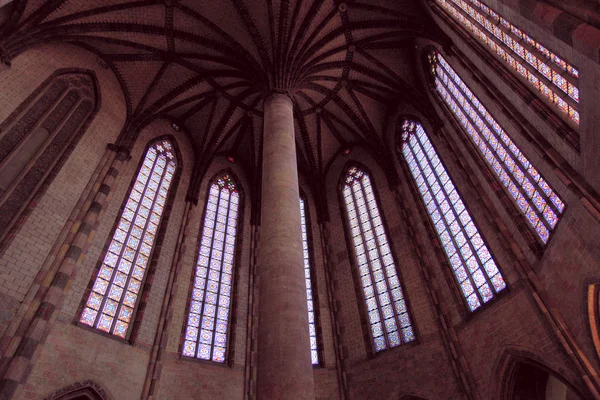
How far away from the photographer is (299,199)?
35.8 feet

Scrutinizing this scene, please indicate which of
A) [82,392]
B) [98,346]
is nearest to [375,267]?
[98,346]

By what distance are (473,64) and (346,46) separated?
186 inches

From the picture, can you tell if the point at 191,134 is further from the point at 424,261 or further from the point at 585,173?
the point at 585,173

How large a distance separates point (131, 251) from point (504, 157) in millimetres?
10253

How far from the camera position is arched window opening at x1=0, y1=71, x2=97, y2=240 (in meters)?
9.73

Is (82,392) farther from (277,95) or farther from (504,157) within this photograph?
(504,157)

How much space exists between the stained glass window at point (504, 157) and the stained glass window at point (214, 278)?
847 cm

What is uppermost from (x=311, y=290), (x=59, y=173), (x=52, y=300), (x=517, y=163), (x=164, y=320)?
(x=59, y=173)

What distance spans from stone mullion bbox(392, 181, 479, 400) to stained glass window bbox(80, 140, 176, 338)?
26.3 feet

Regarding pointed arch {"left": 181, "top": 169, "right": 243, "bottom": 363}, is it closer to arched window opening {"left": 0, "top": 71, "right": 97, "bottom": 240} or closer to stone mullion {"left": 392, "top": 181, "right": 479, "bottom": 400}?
arched window opening {"left": 0, "top": 71, "right": 97, "bottom": 240}

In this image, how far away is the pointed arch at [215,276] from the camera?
1204 centimetres

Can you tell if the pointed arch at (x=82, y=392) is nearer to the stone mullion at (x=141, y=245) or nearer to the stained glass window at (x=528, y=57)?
the stone mullion at (x=141, y=245)

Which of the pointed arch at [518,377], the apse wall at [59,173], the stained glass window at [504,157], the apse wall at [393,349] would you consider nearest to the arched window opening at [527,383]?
the pointed arch at [518,377]

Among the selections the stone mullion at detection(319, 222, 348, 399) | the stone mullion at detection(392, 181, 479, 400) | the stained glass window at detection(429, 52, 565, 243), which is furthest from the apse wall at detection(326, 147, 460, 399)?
the stained glass window at detection(429, 52, 565, 243)
